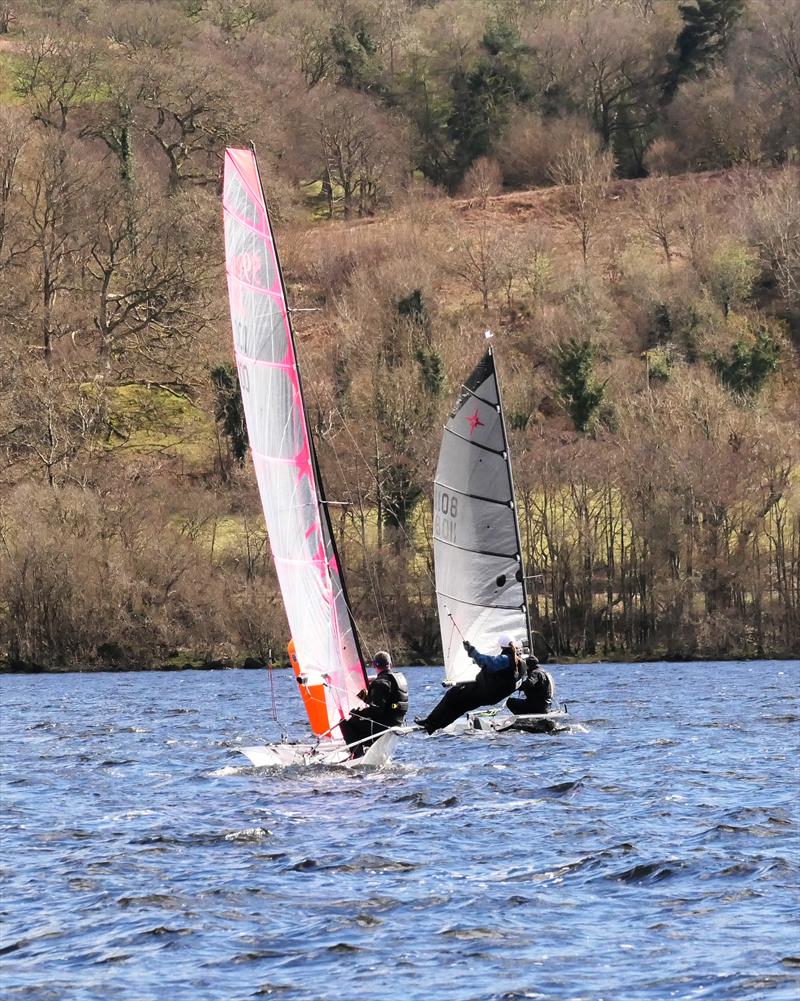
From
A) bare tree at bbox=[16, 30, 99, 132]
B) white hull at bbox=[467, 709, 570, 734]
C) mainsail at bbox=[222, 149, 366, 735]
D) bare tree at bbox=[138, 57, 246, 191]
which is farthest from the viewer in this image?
bare tree at bbox=[16, 30, 99, 132]

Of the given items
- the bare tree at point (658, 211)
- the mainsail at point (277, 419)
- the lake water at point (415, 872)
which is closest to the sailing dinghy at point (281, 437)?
the mainsail at point (277, 419)

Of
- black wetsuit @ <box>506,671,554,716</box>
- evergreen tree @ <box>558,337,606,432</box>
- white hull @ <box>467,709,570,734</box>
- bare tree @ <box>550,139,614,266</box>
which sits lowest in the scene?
white hull @ <box>467,709,570,734</box>

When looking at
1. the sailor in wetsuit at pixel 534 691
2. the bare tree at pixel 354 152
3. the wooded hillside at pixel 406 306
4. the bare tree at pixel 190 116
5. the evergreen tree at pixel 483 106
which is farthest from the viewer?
the evergreen tree at pixel 483 106

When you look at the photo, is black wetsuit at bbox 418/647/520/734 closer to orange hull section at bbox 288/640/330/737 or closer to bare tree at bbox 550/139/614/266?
orange hull section at bbox 288/640/330/737

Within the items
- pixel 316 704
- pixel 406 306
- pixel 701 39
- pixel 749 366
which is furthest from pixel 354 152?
pixel 316 704

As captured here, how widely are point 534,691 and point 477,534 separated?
4.37 metres

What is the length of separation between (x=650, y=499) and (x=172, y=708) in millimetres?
28588

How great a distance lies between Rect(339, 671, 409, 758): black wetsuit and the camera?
907 inches

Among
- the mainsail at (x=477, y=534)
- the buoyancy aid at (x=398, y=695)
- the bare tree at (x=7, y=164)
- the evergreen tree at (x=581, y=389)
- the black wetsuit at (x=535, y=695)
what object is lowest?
the black wetsuit at (x=535, y=695)

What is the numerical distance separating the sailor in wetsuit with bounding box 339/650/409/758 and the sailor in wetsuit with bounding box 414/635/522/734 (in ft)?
12.7

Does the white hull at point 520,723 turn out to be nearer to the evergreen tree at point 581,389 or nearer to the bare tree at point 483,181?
the evergreen tree at point 581,389

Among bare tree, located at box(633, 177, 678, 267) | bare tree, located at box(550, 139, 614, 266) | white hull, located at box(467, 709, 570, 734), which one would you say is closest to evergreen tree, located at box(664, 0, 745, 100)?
bare tree, located at box(550, 139, 614, 266)

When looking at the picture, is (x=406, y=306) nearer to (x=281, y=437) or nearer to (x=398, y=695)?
(x=281, y=437)

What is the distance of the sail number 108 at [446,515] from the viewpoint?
3419 centimetres
